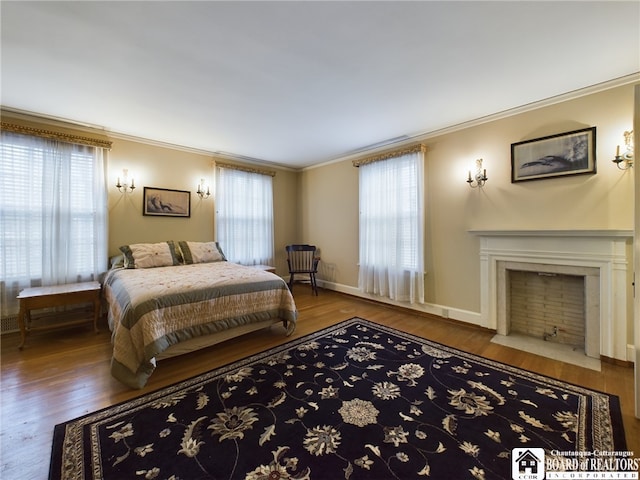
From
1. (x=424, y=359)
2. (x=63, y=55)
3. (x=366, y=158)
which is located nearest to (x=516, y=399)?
(x=424, y=359)

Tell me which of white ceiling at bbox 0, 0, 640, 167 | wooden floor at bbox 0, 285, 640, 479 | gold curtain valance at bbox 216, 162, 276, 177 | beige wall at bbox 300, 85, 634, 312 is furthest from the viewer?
gold curtain valance at bbox 216, 162, 276, 177

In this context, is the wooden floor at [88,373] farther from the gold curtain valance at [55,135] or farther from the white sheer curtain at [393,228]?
the gold curtain valance at [55,135]

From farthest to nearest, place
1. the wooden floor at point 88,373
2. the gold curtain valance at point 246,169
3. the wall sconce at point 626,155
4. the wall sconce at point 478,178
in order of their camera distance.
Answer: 1. the gold curtain valance at point 246,169
2. the wall sconce at point 478,178
3. the wall sconce at point 626,155
4. the wooden floor at point 88,373

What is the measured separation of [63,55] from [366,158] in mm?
3816

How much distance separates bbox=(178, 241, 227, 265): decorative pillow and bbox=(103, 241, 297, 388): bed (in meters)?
0.35

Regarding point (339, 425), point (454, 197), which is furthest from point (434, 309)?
point (339, 425)

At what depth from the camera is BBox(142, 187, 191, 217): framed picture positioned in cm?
411

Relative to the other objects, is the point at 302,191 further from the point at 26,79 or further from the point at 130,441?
the point at 130,441

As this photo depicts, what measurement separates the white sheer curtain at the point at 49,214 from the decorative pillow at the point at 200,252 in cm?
102

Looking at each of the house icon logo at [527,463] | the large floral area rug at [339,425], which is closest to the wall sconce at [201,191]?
the large floral area rug at [339,425]

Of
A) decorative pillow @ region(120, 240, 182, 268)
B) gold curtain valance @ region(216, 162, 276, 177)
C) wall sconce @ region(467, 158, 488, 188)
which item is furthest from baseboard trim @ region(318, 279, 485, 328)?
decorative pillow @ region(120, 240, 182, 268)

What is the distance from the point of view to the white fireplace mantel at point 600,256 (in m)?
2.42

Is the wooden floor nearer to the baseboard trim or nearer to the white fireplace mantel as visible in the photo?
the baseboard trim

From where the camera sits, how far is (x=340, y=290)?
17.0 feet
